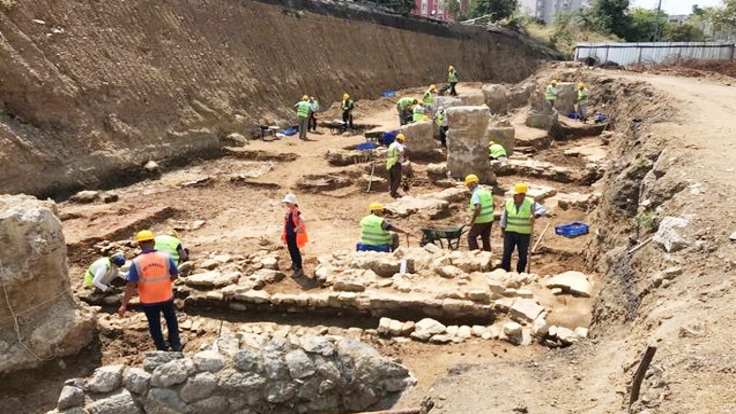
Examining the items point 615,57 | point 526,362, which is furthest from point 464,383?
point 615,57

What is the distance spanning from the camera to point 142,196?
1338 cm

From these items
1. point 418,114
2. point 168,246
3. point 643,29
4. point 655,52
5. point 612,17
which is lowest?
point 168,246

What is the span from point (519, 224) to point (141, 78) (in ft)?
39.6

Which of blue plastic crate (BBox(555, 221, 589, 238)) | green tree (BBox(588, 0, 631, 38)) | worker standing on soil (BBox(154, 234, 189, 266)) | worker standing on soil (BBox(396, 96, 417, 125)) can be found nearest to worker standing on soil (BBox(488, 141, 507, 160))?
blue plastic crate (BBox(555, 221, 589, 238))

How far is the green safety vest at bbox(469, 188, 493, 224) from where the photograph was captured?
9195 mm

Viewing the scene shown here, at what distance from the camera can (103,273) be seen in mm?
7922

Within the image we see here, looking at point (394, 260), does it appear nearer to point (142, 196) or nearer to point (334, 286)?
point (334, 286)

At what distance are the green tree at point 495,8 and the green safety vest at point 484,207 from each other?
45.0m

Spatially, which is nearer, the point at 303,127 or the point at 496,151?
the point at 496,151

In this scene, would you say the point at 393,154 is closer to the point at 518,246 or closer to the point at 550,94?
the point at 518,246

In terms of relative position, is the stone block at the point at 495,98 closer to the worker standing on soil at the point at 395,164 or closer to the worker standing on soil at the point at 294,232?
the worker standing on soil at the point at 395,164

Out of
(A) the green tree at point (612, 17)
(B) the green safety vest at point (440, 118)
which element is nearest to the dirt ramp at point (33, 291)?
(B) the green safety vest at point (440, 118)

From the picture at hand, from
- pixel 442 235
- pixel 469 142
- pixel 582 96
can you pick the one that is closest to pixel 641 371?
pixel 442 235

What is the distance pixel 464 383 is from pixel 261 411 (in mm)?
1922
